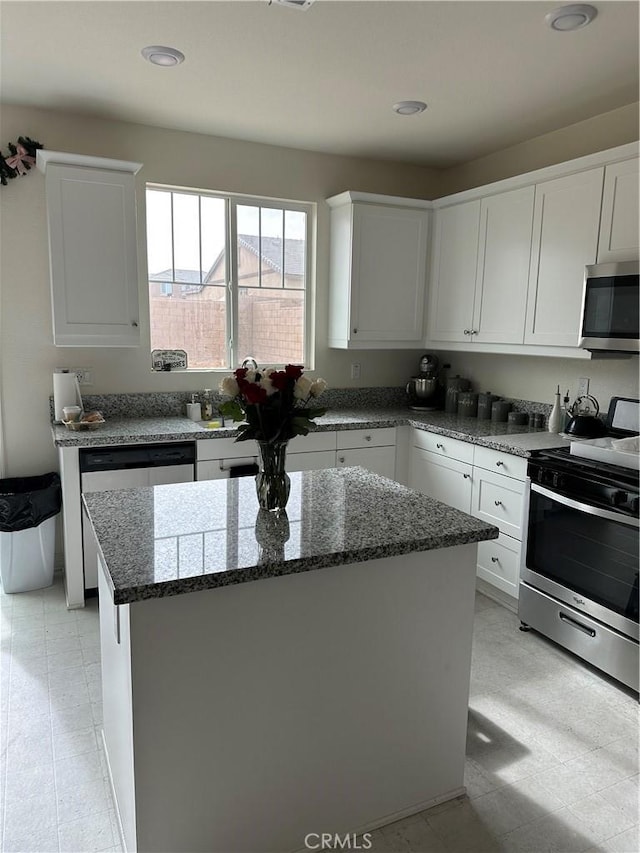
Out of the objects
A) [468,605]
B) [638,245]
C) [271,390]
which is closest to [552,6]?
[638,245]

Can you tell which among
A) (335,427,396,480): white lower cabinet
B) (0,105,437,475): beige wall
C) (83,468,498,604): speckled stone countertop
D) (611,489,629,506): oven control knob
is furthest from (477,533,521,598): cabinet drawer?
(0,105,437,475): beige wall

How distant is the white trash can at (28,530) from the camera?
323cm

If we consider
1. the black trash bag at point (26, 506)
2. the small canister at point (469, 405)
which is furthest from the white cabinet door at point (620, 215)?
the black trash bag at point (26, 506)

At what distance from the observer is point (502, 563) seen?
328cm

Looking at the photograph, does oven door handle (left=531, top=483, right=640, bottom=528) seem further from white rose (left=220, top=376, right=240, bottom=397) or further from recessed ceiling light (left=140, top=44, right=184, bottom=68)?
recessed ceiling light (left=140, top=44, right=184, bottom=68)

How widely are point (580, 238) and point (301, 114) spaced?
5.46 feet

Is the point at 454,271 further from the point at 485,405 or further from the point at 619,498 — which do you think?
the point at 619,498

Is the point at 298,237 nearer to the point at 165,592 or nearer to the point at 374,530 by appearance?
the point at 374,530

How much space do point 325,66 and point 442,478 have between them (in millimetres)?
2332

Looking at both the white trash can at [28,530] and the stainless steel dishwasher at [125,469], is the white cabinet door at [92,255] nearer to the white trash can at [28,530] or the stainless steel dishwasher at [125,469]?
the stainless steel dishwasher at [125,469]

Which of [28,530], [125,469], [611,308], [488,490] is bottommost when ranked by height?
[28,530]

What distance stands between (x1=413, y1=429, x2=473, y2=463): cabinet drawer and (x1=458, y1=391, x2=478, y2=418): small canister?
1.47 feet

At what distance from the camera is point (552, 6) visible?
7.06 ft

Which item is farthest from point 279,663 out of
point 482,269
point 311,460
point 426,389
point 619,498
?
point 426,389
